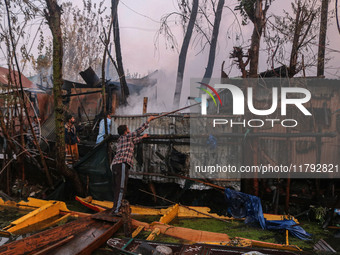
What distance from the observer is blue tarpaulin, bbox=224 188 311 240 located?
5.35 meters

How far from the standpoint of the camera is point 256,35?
654cm

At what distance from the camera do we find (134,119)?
8695 millimetres

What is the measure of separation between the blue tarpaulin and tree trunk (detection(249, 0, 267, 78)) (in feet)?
9.37

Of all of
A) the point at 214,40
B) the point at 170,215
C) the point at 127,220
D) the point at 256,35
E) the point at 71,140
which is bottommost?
the point at 170,215

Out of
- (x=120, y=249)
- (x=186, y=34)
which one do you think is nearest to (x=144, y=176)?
(x=120, y=249)

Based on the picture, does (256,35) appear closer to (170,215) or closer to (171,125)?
(171,125)

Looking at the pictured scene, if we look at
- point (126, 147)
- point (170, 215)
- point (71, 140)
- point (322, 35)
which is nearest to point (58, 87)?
point (71, 140)

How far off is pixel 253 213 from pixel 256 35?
160 inches

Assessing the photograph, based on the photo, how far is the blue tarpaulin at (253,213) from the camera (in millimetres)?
5352

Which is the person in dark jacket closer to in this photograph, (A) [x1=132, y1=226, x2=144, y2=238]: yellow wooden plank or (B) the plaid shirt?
(B) the plaid shirt

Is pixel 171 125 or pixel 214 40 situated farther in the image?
pixel 214 40

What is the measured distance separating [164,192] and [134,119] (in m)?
2.59

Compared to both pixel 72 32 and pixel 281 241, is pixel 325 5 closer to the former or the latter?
pixel 281 241

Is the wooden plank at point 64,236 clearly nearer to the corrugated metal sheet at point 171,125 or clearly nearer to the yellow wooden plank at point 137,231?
the yellow wooden plank at point 137,231
